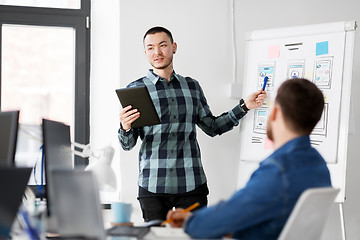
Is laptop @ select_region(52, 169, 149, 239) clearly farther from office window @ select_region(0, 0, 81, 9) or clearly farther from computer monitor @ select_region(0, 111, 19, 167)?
office window @ select_region(0, 0, 81, 9)

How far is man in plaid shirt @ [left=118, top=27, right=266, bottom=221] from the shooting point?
3004 millimetres

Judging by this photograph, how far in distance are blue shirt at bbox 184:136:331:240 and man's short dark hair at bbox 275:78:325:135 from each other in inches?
2.9

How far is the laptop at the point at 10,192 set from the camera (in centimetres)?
130

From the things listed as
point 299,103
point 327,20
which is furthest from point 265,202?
point 327,20

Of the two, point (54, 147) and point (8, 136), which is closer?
point (8, 136)

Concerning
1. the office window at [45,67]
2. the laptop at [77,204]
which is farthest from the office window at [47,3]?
the laptop at [77,204]

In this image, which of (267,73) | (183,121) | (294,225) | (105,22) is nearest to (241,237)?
(294,225)

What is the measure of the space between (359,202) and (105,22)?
7.23ft

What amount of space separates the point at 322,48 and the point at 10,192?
230 centimetres

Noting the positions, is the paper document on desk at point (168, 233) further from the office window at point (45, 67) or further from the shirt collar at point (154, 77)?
the office window at point (45, 67)

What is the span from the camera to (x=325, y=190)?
163 cm

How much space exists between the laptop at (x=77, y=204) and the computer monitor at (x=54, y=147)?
400 mm

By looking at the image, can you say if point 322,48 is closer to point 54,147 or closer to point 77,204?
point 54,147

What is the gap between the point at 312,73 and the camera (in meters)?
3.14
